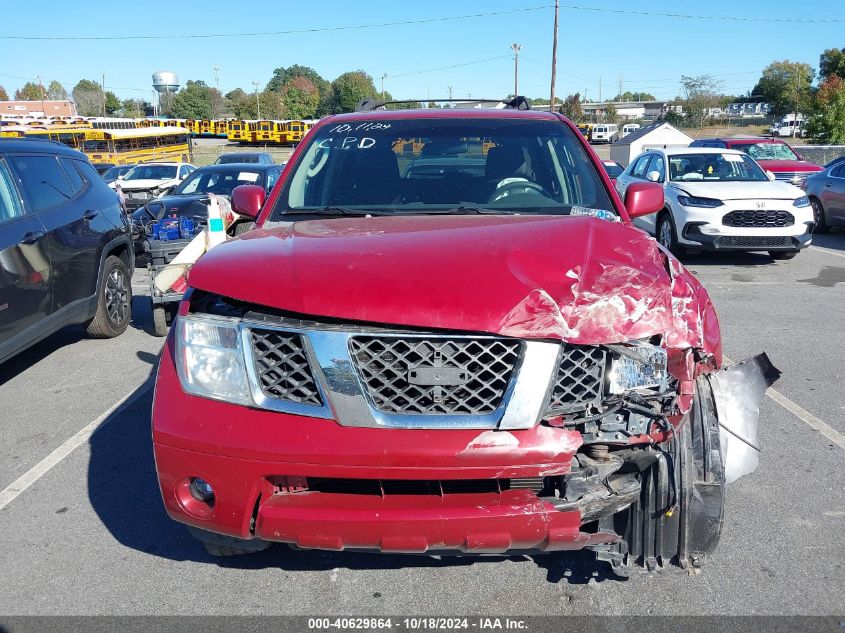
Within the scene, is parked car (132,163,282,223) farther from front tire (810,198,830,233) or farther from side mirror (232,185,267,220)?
front tire (810,198,830,233)

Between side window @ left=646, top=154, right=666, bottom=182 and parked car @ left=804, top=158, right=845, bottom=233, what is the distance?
10.5 feet

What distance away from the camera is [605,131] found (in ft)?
221

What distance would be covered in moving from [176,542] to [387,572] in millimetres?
986

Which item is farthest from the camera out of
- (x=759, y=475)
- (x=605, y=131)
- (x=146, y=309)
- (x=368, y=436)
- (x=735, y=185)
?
(x=605, y=131)

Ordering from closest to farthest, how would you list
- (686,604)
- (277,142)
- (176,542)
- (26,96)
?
(686,604) → (176,542) → (277,142) → (26,96)

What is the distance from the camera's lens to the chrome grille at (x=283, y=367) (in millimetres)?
2453

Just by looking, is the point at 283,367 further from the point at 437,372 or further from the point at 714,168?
the point at 714,168

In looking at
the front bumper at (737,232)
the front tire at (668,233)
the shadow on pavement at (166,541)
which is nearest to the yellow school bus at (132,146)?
the front tire at (668,233)

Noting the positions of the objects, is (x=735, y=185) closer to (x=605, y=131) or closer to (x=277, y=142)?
(x=277, y=142)

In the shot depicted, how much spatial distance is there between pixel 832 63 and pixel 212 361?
87.1 meters

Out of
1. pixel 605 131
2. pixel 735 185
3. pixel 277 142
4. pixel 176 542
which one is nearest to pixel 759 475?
pixel 176 542

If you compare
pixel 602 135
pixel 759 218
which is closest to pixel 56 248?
pixel 759 218

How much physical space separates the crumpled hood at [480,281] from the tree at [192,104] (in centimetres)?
10779

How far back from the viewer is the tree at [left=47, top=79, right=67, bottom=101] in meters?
120
